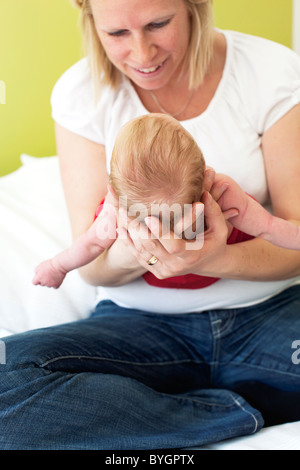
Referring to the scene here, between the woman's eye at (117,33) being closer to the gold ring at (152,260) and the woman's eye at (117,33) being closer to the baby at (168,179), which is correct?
the baby at (168,179)

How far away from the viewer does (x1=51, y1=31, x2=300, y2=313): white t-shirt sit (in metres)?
1.22

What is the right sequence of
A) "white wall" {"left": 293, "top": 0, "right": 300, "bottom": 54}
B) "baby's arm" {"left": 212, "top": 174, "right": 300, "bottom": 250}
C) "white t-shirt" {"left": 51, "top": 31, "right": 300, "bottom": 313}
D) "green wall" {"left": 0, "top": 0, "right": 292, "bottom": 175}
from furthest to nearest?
"white wall" {"left": 293, "top": 0, "right": 300, "bottom": 54}, "green wall" {"left": 0, "top": 0, "right": 292, "bottom": 175}, "white t-shirt" {"left": 51, "top": 31, "right": 300, "bottom": 313}, "baby's arm" {"left": 212, "top": 174, "right": 300, "bottom": 250}

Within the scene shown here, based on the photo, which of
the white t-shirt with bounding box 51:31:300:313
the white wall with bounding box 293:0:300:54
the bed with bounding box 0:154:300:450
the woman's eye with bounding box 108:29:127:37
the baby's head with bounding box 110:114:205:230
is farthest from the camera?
the white wall with bounding box 293:0:300:54

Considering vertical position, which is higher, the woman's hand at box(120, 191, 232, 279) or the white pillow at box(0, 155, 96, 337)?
the woman's hand at box(120, 191, 232, 279)

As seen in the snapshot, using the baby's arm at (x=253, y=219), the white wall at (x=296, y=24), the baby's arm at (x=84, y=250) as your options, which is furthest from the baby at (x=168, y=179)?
the white wall at (x=296, y=24)

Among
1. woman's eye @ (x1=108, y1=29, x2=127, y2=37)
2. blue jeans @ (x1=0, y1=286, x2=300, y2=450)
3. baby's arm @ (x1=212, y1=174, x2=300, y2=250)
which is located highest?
woman's eye @ (x1=108, y1=29, x2=127, y2=37)

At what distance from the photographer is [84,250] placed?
3.72 ft

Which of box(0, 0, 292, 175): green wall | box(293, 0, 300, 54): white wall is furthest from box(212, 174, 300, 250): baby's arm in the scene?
box(293, 0, 300, 54): white wall

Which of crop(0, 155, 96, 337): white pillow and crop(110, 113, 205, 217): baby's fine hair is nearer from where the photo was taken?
crop(110, 113, 205, 217): baby's fine hair

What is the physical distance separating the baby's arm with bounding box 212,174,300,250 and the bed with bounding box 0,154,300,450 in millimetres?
552

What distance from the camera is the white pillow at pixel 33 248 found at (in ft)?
4.66

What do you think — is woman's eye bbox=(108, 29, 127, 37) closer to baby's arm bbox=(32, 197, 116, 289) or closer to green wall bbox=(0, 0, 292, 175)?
baby's arm bbox=(32, 197, 116, 289)

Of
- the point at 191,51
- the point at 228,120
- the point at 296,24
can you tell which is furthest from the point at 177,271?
the point at 296,24

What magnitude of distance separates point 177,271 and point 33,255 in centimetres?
61
